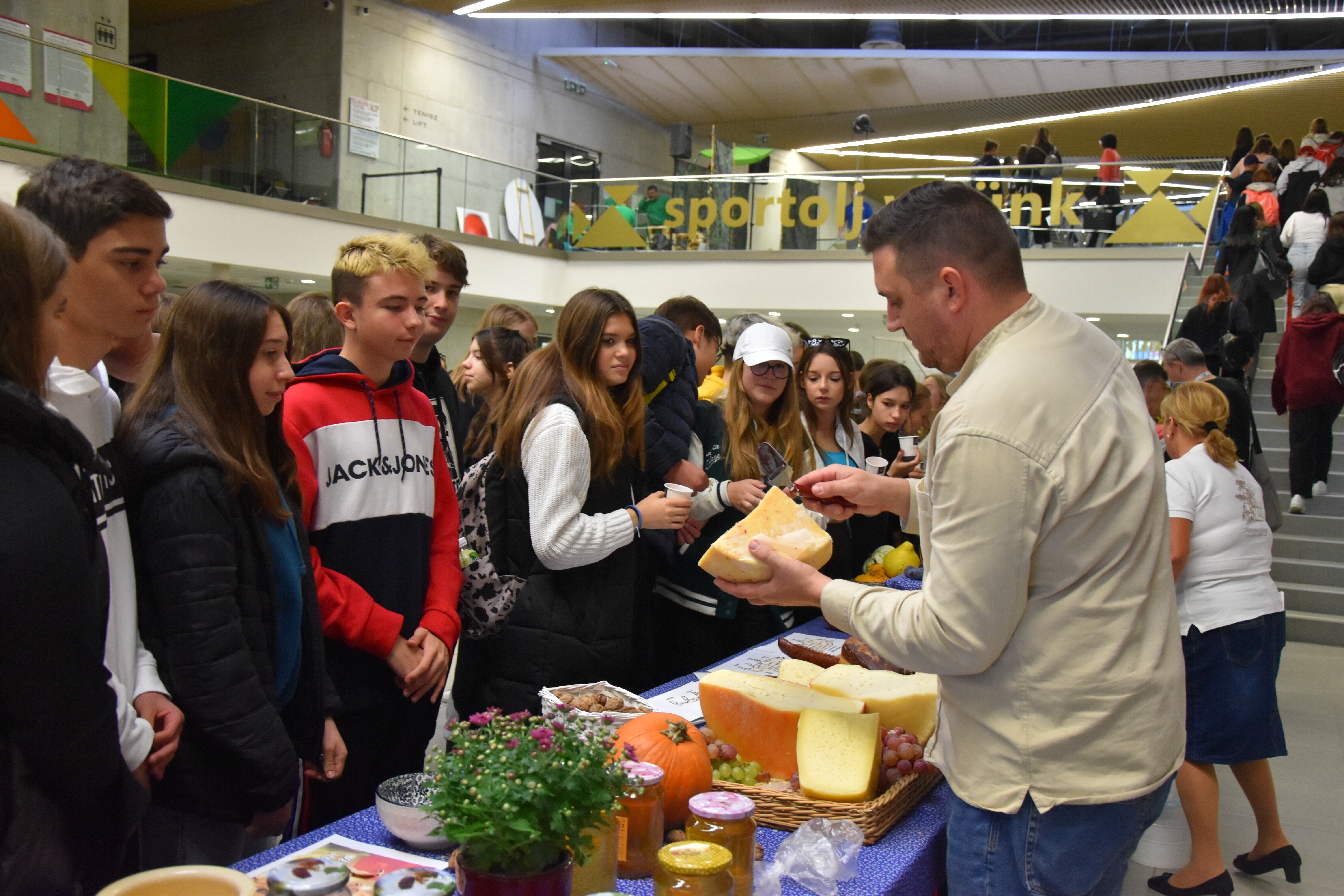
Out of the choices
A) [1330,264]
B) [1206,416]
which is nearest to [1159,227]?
[1330,264]

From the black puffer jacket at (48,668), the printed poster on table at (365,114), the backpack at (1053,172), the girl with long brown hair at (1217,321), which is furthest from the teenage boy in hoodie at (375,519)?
the printed poster on table at (365,114)

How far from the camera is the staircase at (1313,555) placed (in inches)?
292

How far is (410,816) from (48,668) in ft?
1.96

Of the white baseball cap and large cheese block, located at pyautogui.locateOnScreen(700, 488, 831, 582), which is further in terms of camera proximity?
the white baseball cap

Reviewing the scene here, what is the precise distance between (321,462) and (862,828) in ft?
4.67

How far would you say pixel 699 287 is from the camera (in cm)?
1374

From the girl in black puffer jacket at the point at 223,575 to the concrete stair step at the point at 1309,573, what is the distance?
7959 mm

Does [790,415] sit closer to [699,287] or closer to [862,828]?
[862,828]

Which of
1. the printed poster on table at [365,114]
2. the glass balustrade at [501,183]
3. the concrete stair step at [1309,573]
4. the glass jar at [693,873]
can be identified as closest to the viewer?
the glass jar at [693,873]

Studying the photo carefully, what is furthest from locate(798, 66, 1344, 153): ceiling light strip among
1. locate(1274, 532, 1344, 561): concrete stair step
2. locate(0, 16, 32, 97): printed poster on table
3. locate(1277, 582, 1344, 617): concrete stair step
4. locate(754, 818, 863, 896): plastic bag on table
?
locate(754, 818, 863, 896): plastic bag on table

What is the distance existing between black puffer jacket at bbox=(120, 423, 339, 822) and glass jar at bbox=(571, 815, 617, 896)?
0.65 m

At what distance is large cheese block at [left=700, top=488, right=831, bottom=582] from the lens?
1894 mm

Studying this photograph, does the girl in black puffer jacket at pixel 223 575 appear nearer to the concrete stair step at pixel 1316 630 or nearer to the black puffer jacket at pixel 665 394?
the black puffer jacket at pixel 665 394

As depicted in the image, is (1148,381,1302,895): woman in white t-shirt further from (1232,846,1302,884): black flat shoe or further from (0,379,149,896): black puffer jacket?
(0,379,149,896): black puffer jacket
